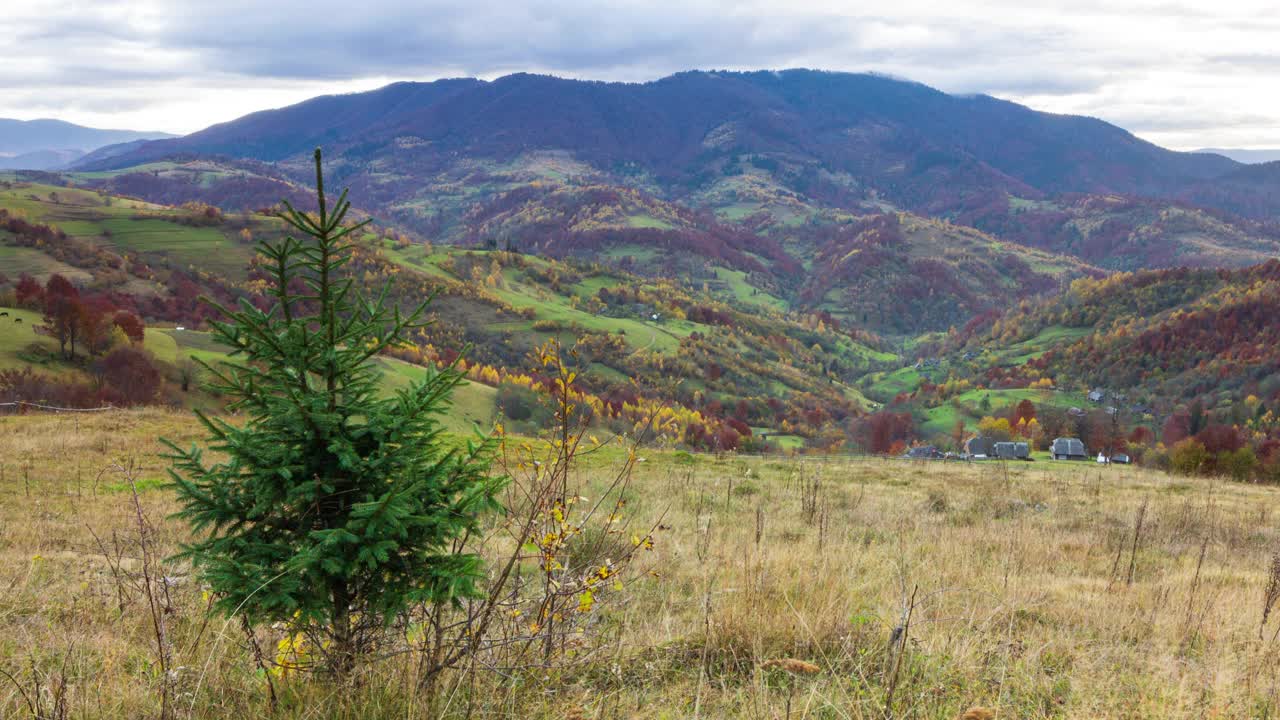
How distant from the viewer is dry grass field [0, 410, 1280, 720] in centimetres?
347

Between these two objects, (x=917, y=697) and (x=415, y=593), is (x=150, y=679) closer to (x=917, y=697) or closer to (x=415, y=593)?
(x=415, y=593)

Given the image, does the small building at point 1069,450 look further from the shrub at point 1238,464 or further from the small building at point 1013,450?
the shrub at point 1238,464

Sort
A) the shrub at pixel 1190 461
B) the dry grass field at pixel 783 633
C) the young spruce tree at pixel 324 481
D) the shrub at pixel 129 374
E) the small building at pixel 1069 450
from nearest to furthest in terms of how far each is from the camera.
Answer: the young spruce tree at pixel 324 481
the dry grass field at pixel 783 633
the shrub at pixel 1190 461
the shrub at pixel 129 374
the small building at pixel 1069 450

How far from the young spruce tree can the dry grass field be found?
335 millimetres

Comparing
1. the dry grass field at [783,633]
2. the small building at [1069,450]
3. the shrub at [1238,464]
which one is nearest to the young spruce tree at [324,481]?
the dry grass field at [783,633]

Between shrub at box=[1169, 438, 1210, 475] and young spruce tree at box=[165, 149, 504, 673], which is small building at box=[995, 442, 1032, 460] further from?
young spruce tree at box=[165, 149, 504, 673]

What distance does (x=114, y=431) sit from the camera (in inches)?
725

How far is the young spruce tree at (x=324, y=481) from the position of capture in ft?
10.8

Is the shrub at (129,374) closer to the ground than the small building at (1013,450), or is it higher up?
higher up

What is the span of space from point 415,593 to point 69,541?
26.9 feet

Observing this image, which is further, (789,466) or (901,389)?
(901,389)

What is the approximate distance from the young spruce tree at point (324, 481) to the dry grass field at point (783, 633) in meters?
0.33

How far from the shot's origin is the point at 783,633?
15.3ft

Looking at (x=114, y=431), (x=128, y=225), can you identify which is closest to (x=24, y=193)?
(x=128, y=225)
